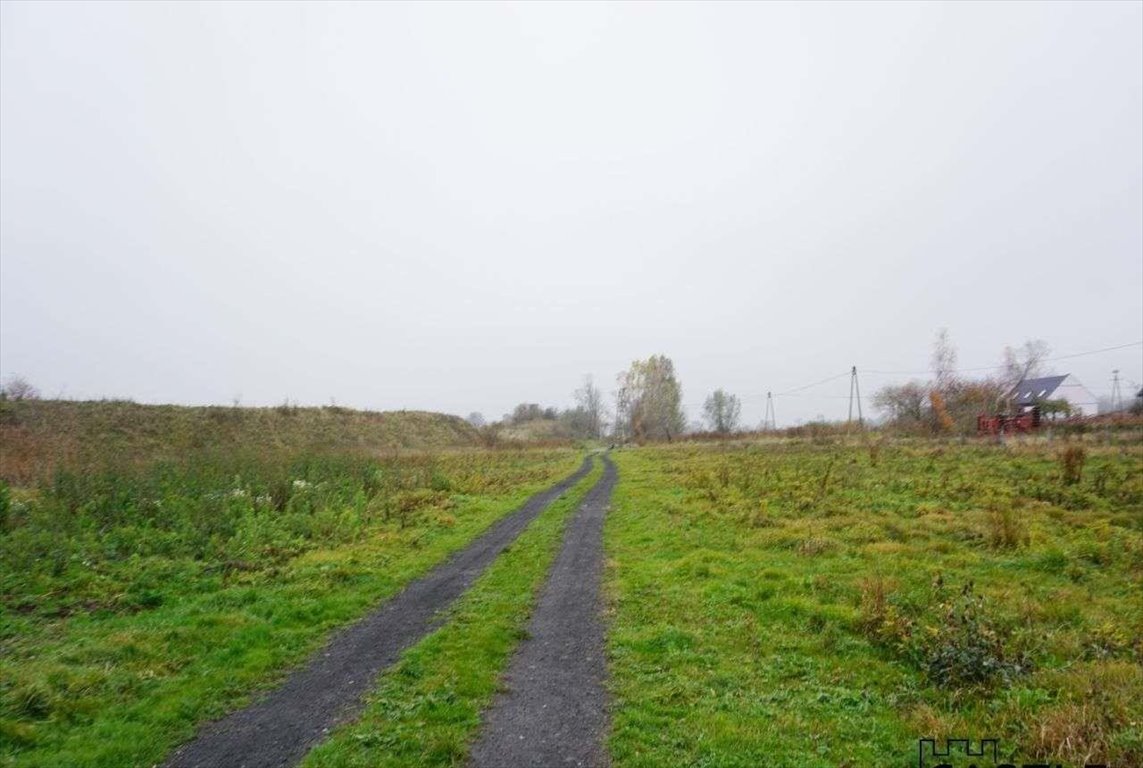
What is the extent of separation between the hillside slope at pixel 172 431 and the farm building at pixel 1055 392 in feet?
220

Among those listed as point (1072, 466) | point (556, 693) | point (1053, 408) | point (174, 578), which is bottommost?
point (556, 693)

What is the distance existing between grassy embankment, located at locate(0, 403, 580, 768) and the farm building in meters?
67.5

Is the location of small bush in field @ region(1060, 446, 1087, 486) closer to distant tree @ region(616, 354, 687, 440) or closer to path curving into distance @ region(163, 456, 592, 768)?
path curving into distance @ region(163, 456, 592, 768)

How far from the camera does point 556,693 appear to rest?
7.18 metres

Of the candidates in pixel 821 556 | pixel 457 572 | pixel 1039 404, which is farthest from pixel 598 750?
pixel 1039 404

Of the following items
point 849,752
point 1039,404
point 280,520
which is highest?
point 1039,404

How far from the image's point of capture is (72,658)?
308 inches

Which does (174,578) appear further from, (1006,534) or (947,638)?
(1006,534)

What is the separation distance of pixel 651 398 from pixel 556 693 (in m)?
92.5

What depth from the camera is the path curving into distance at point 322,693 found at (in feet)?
19.4

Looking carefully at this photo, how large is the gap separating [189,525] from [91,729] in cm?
1007

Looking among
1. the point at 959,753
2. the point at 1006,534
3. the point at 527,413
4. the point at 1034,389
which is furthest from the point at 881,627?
the point at 527,413

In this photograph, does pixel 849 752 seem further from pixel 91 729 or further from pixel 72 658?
pixel 72 658

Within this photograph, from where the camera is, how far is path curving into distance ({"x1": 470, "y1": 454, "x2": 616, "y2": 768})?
578 cm
